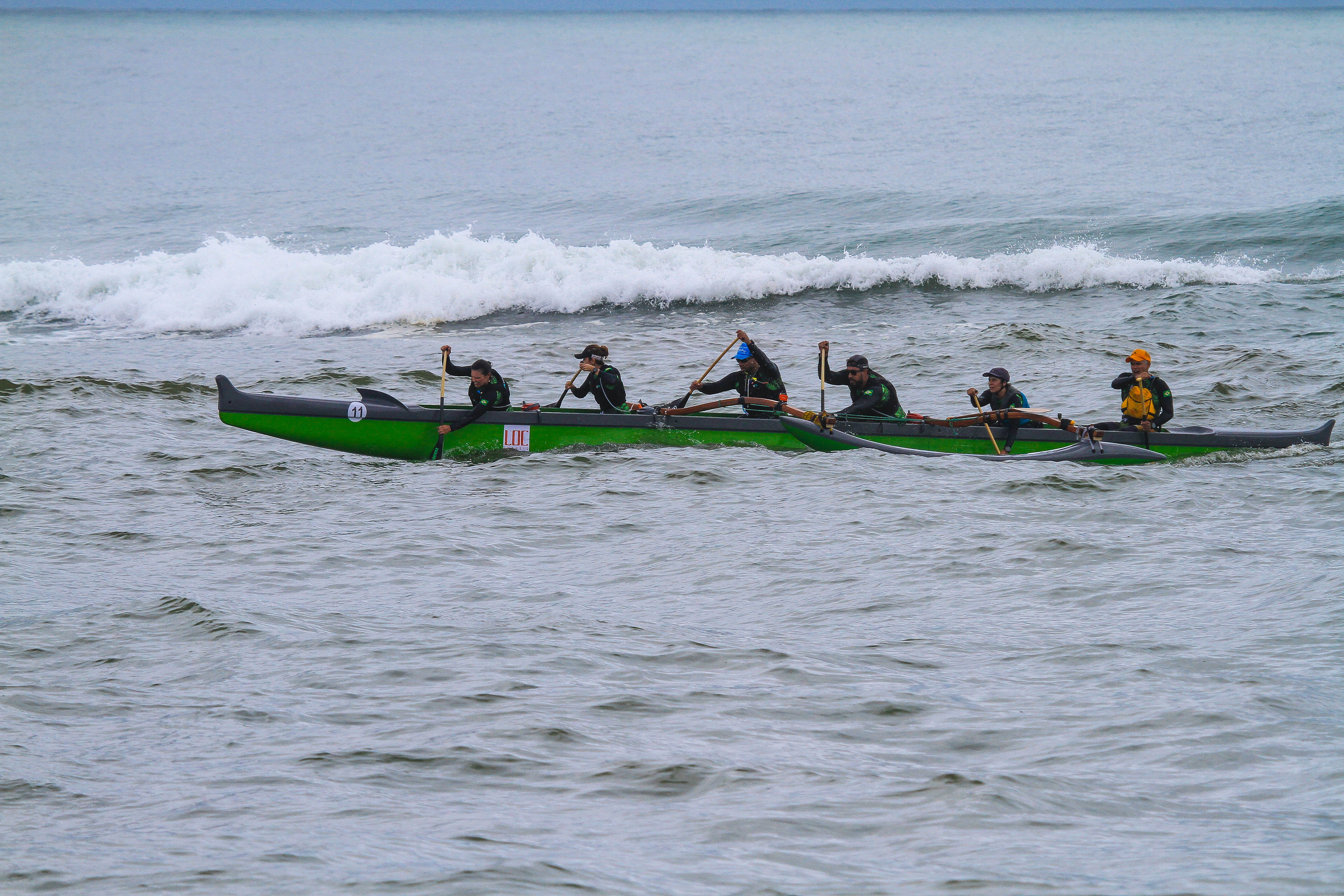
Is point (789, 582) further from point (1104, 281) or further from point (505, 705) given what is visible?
point (1104, 281)

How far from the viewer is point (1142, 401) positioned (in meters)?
14.0

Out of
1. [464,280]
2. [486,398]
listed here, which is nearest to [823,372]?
[486,398]

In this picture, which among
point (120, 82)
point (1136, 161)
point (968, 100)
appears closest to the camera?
point (1136, 161)

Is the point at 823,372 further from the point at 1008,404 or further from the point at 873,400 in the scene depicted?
the point at 1008,404

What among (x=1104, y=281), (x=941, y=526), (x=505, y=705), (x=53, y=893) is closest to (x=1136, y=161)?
(x=1104, y=281)

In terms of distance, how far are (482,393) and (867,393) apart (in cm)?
459

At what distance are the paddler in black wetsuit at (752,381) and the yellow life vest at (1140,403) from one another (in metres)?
3.93

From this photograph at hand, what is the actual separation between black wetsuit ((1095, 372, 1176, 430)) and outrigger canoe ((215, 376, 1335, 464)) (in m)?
0.34

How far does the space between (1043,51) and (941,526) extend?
293 ft

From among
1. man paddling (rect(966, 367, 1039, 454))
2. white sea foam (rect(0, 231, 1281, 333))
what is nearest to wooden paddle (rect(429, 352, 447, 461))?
man paddling (rect(966, 367, 1039, 454))

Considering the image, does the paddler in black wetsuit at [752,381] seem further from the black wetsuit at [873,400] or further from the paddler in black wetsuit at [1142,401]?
the paddler in black wetsuit at [1142,401]

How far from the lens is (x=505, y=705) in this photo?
7.71 meters

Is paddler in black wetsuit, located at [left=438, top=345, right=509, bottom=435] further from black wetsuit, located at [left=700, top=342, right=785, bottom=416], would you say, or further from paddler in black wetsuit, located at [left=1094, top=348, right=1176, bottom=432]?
paddler in black wetsuit, located at [left=1094, top=348, right=1176, bottom=432]

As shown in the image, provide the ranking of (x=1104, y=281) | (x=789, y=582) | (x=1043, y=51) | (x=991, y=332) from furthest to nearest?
(x=1043, y=51) → (x=1104, y=281) → (x=991, y=332) → (x=789, y=582)
